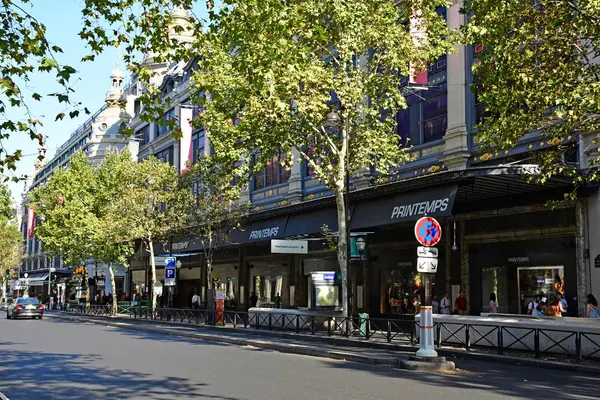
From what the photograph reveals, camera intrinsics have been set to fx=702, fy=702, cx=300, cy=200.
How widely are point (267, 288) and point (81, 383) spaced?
29.0 metres

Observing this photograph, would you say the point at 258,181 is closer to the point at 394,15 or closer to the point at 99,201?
the point at 99,201

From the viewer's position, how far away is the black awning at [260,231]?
34656 mm

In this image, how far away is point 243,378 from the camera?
13.0 m

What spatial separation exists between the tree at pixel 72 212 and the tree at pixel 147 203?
5.01m

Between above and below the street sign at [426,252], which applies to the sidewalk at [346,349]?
below

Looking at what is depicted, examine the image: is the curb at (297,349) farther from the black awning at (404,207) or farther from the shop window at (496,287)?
the shop window at (496,287)

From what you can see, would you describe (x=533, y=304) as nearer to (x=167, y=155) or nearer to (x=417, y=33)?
(x=417, y=33)

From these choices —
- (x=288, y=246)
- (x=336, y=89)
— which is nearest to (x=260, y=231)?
(x=288, y=246)

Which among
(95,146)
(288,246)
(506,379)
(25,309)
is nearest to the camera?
(506,379)

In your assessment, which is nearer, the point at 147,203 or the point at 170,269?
the point at 170,269

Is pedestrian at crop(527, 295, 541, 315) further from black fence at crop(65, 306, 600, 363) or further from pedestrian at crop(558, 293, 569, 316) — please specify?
black fence at crop(65, 306, 600, 363)

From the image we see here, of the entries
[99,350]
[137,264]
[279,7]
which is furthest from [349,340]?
[137,264]

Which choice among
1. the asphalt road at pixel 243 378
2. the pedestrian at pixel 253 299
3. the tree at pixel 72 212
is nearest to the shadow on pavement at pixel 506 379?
the asphalt road at pixel 243 378

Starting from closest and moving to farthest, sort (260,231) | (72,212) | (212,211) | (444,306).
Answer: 1. (444,306)
2. (212,211)
3. (260,231)
4. (72,212)
